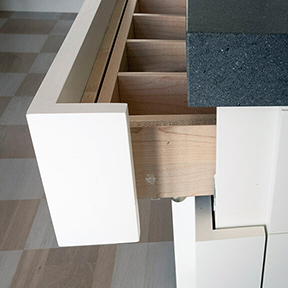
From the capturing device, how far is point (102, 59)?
2.95ft

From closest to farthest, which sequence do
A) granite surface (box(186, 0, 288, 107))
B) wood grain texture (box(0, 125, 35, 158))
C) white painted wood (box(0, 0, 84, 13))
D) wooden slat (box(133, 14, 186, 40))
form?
granite surface (box(186, 0, 288, 107)) → wooden slat (box(133, 14, 186, 40)) → wood grain texture (box(0, 125, 35, 158)) → white painted wood (box(0, 0, 84, 13))

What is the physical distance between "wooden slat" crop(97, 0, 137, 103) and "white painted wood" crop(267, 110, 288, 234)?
311 mm

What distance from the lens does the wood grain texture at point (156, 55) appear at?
1020 mm

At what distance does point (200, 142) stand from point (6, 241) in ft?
3.92

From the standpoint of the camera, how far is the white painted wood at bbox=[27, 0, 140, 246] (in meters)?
A: 0.56

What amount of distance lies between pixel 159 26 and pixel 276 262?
0.73 meters

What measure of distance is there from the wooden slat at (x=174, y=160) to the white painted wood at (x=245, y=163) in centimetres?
4

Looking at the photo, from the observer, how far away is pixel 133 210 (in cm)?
65

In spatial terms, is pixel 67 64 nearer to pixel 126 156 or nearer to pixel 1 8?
pixel 126 156

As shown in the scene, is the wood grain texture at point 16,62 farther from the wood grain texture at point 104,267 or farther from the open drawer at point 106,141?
the open drawer at point 106,141

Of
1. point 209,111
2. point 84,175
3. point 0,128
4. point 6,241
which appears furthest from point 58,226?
point 0,128

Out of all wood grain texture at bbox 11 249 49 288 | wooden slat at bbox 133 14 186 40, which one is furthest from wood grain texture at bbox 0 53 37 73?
wooden slat at bbox 133 14 186 40

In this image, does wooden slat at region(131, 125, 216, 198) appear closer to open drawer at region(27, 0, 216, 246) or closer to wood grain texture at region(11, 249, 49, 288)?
open drawer at region(27, 0, 216, 246)

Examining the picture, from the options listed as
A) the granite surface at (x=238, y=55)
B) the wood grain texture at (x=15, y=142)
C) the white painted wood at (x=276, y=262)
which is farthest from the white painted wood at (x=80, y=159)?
the wood grain texture at (x=15, y=142)
